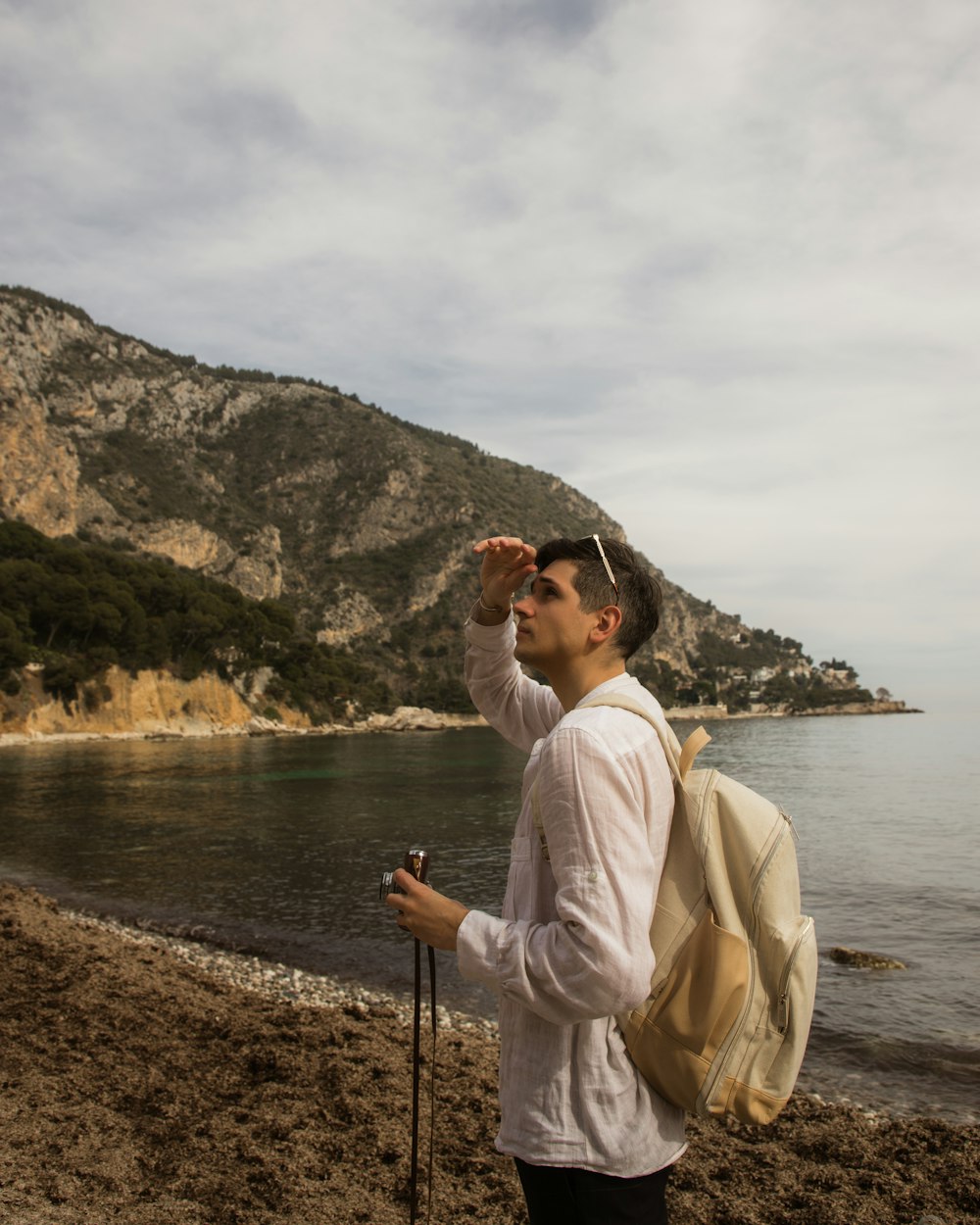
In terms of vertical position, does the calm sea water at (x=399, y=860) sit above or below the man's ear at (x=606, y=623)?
below

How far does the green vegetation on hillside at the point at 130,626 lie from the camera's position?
186 feet

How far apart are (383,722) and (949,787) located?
60111 millimetres

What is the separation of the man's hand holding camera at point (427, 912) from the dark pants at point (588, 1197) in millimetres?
468

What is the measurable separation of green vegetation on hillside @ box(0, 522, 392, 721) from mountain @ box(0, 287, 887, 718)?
3.79 meters

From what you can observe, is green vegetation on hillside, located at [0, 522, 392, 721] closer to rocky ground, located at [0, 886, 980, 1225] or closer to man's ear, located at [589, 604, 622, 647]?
rocky ground, located at [0, 886, 980, 1225]

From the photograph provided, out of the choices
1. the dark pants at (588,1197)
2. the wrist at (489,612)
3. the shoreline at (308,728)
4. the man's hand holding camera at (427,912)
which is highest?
the wrist at (489,612)

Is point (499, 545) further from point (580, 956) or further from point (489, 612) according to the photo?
point (580, 956)

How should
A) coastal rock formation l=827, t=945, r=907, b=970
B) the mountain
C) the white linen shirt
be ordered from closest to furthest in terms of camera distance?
the white linen shirt, coastal rock formation l=827, t=945, r=907, b=970, the mountain

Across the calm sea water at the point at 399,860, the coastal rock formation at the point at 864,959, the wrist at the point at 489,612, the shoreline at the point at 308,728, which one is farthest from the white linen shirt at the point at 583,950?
the shoreline at the point at 308,728

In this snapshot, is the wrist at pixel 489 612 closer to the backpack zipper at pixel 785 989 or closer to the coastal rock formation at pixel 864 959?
the backpack zipper at pixel 785 989

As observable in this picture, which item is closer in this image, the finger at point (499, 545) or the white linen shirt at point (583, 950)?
the white linen shirt at point (583, 950)

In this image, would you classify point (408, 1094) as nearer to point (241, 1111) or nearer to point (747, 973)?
point (241, 1111)

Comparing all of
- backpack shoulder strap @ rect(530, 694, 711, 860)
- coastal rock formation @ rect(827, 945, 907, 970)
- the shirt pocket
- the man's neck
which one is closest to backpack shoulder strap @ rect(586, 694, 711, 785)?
backpack shoulder strap @ rect(530, 694, 711, 860)

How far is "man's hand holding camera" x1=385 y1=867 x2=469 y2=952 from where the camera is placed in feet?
6.01
